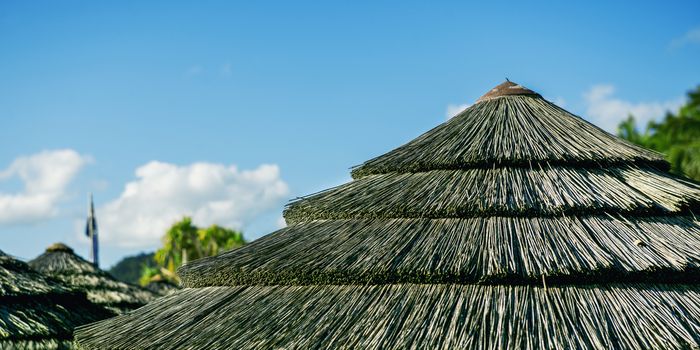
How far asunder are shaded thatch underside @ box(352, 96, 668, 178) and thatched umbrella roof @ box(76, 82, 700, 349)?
0.03 meters

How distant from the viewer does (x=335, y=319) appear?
6715 millimetres

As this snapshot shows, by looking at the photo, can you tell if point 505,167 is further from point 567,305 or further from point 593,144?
point 567,305

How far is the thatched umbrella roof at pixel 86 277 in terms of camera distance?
55.6 ft

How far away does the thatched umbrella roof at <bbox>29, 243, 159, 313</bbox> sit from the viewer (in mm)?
16938

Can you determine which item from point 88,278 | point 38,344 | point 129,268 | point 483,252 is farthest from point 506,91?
point 129,268

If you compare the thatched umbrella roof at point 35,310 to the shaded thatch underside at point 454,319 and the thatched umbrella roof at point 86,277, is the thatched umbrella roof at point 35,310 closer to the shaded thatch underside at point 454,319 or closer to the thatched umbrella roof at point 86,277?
the shaded thatch underside at point 454,319

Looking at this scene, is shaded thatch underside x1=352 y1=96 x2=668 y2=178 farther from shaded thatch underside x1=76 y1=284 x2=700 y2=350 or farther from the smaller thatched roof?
the smaller thatched roof

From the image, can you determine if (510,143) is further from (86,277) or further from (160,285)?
(160,285)

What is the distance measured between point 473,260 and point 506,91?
3464 millimetres

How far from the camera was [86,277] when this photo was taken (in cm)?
1725

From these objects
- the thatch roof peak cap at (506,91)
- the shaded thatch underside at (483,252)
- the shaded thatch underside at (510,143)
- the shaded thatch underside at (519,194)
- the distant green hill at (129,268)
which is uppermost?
the thatch roof peak cap at (506,91)

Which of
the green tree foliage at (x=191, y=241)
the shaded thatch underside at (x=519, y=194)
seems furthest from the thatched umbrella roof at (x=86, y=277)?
the green tree foliage at (x=191, y=241)

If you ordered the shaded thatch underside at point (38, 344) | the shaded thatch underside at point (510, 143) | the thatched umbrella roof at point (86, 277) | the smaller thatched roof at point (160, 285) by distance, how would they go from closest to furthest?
the shaded thatch underside at point (510, 143) → the shaded thatch underside at point (38, 344) → the thatched umbrella roof at point (86, 277) → the smaller thatched roof at point (160, 285)

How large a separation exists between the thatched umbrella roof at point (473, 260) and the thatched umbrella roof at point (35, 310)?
105 inches
